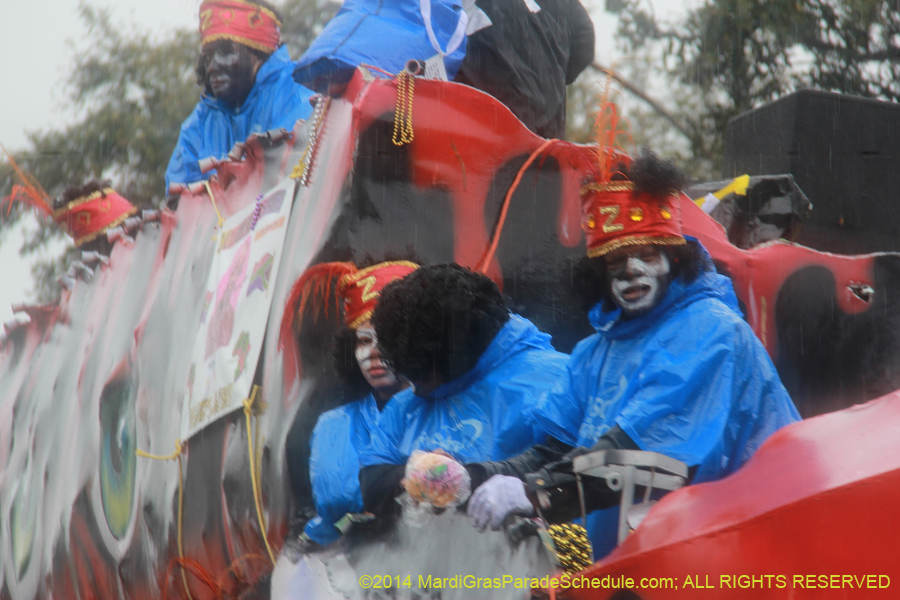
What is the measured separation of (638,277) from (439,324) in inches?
22.2

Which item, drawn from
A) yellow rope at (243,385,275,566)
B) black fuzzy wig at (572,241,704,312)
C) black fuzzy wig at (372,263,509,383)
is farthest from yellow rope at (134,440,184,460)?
black fuzzy wig at (572,241,704,312)

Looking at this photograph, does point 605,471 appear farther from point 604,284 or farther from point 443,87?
point 443,87

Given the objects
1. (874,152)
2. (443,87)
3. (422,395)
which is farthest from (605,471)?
(874,152)

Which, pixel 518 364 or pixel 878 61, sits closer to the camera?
pixel 518 364

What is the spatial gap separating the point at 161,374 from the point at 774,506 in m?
3.13

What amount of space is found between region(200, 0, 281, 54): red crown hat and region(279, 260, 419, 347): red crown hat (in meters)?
2.15

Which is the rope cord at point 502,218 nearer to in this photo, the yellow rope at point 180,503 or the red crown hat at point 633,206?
the red crown hat at point 633,206

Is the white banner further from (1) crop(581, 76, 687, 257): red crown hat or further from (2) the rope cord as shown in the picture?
(1) crop(581, 76, 687, 257): red crown hat

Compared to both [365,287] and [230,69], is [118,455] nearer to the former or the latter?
[230,69]

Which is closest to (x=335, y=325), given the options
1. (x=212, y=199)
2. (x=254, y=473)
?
(x=254, y=473)

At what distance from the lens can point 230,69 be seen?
5.11m

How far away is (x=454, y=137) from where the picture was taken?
3.37 m

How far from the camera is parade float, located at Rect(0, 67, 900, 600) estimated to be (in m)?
2.04

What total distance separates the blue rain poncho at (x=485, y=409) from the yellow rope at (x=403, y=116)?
0.80 m
